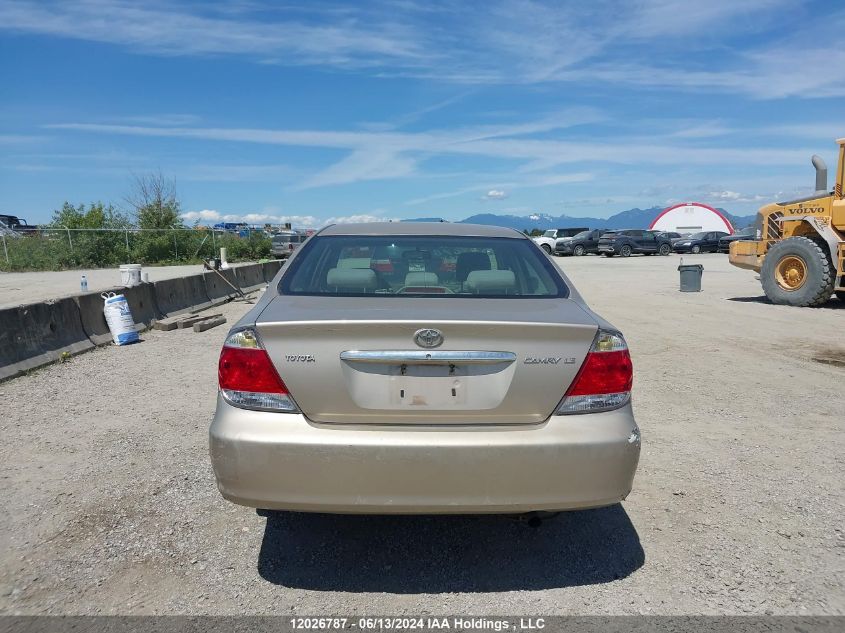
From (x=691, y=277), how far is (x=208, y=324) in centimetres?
1165

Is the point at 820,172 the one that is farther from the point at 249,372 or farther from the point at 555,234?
the point at 555,234

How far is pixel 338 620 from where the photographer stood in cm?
274

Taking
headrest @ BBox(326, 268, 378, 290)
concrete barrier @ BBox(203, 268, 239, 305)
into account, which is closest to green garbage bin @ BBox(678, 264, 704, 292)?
concrete barrier @ BBox(203, 268, 239, 305)

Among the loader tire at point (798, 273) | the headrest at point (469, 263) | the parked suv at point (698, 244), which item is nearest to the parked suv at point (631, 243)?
the parked suv at point (698, 244)

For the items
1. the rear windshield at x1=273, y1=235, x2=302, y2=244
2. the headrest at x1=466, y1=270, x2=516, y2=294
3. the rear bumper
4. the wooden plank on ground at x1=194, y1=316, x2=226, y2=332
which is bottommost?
the wooden plank on ground at x1=194, y1=316, x2=226, y2=332

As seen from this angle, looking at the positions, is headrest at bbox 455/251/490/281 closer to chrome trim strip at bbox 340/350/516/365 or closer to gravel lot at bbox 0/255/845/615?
chrome trim strip at bbox 340/350/516/365

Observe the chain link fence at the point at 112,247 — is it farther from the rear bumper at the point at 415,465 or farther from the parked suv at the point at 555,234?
the rear bumper at the point at 415,465

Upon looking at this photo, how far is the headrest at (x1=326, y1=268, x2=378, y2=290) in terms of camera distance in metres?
3.57

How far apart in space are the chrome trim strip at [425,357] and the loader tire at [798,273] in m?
12.0

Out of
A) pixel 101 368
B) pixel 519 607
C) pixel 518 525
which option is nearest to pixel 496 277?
pixel 518 525

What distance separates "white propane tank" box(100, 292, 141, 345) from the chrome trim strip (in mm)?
7280

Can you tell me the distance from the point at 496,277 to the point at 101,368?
18.8ft

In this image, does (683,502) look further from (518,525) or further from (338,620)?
(338,620)

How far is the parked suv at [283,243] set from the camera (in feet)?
111
